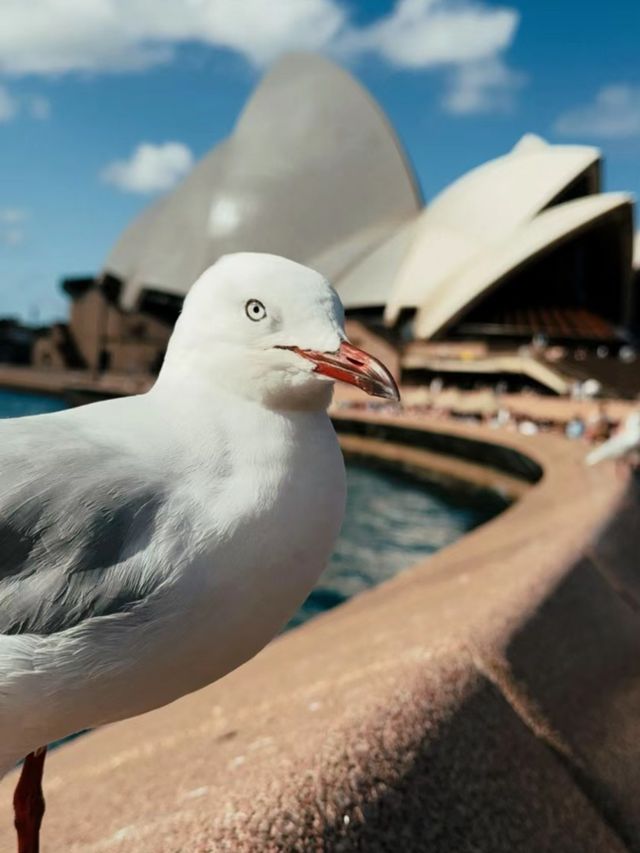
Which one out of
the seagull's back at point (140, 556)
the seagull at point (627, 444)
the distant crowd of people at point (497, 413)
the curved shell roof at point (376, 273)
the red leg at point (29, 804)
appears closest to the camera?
the seagull's back at point (140, 556)

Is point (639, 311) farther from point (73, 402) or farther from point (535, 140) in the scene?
point (73, 402)

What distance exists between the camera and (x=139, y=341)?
104 ft

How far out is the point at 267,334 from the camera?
2.66ft

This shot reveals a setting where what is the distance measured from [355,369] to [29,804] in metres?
0.61

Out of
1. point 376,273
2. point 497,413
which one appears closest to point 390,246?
point 376,273

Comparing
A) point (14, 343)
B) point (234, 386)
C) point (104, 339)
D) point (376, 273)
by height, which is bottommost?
point (14, 343)

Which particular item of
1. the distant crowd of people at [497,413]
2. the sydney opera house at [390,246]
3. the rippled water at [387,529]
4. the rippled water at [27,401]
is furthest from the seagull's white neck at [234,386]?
the rippled water at [27,401]

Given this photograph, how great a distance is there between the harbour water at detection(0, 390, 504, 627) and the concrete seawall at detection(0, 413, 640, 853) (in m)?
2.18

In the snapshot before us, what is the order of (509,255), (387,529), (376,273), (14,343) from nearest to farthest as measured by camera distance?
1. (387,529)
2. (509,255)
3. (376,273)
4. (14,343)

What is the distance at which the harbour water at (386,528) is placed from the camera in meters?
5.70

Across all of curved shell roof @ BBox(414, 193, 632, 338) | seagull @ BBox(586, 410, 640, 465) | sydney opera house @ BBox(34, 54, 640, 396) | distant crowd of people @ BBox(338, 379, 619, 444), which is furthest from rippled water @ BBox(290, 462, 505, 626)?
curved shell roof @ BBox(414, 193, 632, 338)

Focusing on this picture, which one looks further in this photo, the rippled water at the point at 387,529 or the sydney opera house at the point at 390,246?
the sydney opera house at the point at 390,246

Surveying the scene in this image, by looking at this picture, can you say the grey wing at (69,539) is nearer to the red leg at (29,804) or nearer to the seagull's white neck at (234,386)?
the seagull's white neck at (234,386)

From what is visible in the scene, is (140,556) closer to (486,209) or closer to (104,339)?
(486,209)
